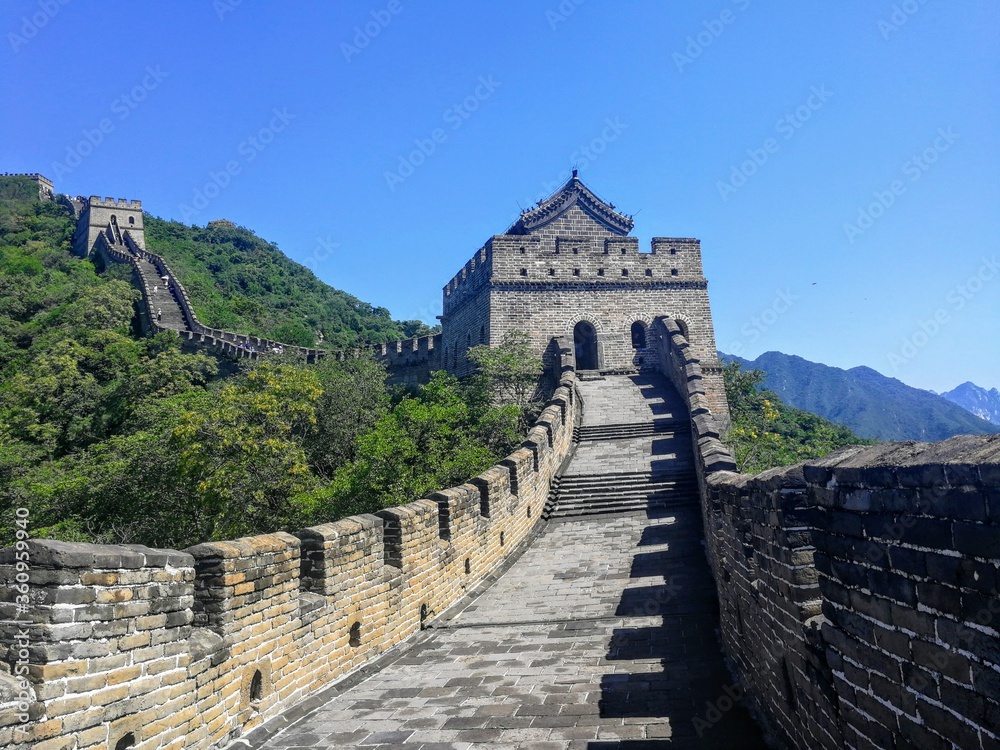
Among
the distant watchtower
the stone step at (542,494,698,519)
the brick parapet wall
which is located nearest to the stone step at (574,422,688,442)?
the stone step at (542,494,698,519)

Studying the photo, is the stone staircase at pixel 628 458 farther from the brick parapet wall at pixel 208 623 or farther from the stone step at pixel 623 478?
the brick parapet wall at pixel 208 623

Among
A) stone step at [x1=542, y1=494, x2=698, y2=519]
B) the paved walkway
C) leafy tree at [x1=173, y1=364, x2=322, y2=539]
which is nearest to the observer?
the paved walkway

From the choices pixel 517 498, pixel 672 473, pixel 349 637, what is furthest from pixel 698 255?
A: pixel 349 637

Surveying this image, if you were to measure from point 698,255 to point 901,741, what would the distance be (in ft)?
83.7

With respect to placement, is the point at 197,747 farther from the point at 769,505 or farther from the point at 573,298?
the point at 573,298

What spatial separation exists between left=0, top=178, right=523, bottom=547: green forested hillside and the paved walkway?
4303 millimetres

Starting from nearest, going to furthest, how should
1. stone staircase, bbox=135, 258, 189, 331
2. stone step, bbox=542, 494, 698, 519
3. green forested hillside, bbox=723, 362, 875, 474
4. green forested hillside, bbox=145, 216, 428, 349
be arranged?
stone step, bbox=542, 494, 698, 519, green forested hillside, bbox=723, 362, 875, 474, stone staircase, bbox=135, 258, 189, 331, green forested hillside, bbox=145, 216, 428, 349

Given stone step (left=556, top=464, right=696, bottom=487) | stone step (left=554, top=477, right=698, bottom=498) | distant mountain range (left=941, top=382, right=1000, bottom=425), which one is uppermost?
distant mountain range (left=941, top=382, right=1000, bottom=425)

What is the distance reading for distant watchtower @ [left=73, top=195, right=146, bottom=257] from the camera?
60.8 metres

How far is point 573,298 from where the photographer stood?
25562 millimetres

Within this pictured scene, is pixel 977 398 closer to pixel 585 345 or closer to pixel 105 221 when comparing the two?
pixel 585 345

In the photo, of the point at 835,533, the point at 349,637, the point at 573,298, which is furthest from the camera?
the point at 573,298

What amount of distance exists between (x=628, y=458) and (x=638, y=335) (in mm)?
11960

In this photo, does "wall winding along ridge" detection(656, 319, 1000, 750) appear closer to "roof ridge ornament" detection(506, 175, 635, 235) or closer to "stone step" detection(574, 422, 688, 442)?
"stone step" detection(574, 422, 688, 442)
